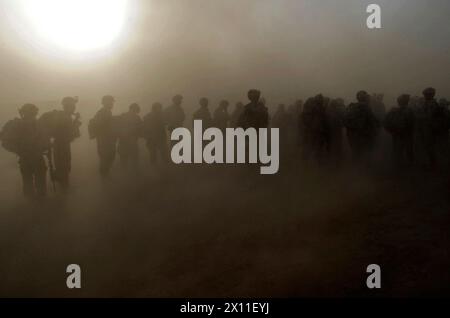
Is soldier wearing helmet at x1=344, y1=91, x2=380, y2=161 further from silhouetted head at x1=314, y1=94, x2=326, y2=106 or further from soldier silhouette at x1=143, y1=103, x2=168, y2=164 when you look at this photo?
soldier silhouette at x1=143, y1=103, x2=168, y2=164

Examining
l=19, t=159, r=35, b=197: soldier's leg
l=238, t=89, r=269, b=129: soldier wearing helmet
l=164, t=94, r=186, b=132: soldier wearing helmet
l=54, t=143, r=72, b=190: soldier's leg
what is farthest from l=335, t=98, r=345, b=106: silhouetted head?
l=19, t=159, r=35, b=197: soldier's leg

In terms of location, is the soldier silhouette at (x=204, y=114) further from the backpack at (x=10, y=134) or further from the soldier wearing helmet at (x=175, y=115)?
the backpack at (x=10, y=134)

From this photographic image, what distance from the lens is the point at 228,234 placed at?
170 inches

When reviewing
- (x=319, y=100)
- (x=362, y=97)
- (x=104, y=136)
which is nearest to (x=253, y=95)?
(x=319, y=100)

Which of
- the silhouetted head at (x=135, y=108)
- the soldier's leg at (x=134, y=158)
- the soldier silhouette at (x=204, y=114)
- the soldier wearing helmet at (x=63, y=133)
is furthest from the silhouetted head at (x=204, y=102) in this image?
the soldier wearing helmet at (x=63, y=133)

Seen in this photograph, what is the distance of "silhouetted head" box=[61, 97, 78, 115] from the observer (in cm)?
448

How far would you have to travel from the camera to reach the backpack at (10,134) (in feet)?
14.5

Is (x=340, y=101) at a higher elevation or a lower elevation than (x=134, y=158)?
higher

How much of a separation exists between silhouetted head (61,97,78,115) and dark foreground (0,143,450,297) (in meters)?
0.48

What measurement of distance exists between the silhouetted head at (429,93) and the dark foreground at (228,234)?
65 cm

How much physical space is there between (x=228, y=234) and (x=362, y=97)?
1640mm

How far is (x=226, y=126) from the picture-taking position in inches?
179

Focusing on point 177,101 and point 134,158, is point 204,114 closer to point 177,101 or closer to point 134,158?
point 177,101

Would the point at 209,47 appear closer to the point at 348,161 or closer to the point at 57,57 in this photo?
the point at 57,57
